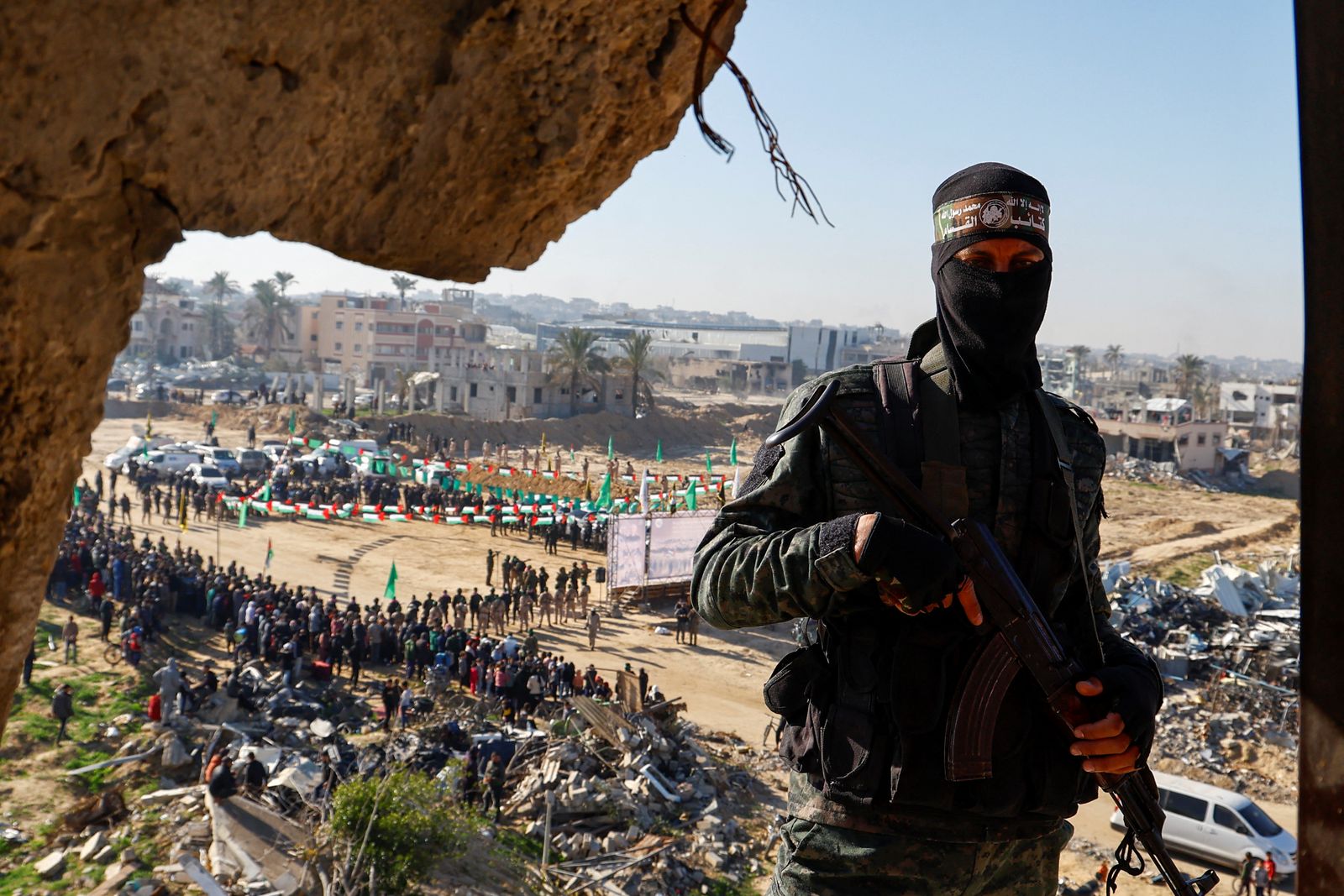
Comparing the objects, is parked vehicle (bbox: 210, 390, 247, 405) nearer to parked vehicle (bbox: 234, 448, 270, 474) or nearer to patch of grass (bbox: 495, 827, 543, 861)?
parked vehicle (bbox: 234, 448, 270, 474)

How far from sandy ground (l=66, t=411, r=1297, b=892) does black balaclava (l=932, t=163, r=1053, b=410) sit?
1133 cm

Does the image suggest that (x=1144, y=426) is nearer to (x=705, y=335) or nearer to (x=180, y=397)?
(x=180, y=397)

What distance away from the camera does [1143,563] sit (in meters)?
30.8

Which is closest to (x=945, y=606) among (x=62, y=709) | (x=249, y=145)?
(x=249, y=145)

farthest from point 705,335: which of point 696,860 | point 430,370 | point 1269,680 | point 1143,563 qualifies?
point 696,860

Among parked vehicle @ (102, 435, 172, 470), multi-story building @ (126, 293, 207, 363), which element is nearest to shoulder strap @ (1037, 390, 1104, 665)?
parked vehicle @ (102, 435, 172, 470)

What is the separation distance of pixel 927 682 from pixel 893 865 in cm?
36

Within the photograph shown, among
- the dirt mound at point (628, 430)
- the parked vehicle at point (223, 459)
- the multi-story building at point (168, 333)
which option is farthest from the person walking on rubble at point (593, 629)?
the multi-story building at point (168, 333)

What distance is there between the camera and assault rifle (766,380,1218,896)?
2.04 metres

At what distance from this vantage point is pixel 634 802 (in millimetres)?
12586

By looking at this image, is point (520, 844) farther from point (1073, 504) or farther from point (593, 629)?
point (1073, 504)

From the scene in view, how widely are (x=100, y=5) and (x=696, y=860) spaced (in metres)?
11.3

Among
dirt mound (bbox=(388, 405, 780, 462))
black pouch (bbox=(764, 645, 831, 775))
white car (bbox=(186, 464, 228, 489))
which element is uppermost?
black pouch (bbox=(764, 645, 831, 775))

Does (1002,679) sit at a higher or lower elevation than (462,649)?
higher
